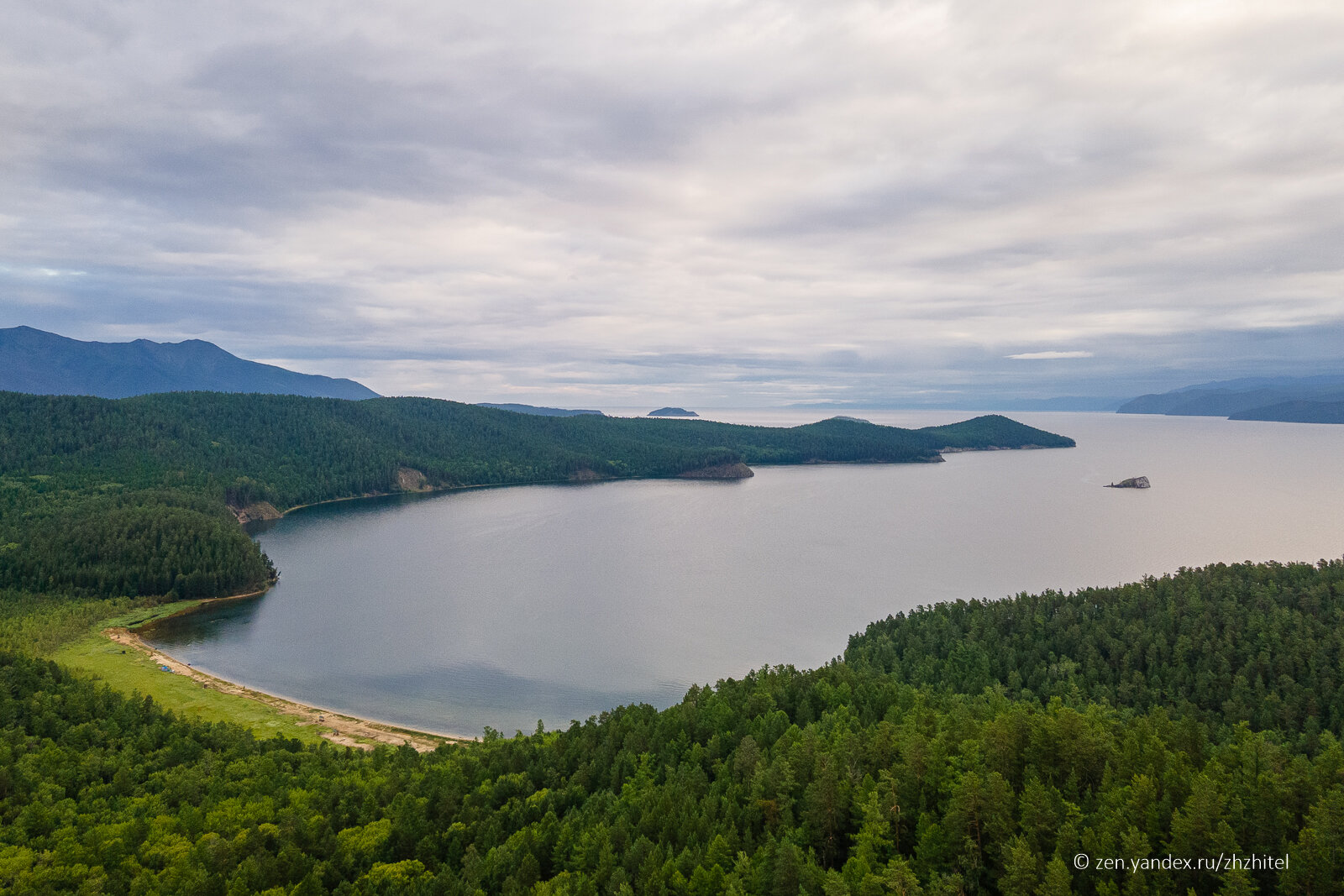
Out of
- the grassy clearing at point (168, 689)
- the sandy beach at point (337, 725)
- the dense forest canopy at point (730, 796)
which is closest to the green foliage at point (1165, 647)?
the dense forest canopy at point (730, 796)

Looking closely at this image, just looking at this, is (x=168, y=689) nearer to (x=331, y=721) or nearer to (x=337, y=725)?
(x=331, y=721)

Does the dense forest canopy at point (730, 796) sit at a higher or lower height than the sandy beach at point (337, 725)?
higher

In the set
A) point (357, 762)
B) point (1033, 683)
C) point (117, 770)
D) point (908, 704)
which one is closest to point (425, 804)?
point (357, 762)

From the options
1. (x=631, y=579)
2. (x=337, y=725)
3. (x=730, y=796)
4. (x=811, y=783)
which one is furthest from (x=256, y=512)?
(x=811, y=783)

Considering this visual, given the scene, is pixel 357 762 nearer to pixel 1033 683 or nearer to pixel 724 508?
pixel 1033 683

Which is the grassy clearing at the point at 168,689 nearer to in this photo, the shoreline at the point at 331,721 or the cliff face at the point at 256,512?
the shoreline at the point at 331,721
